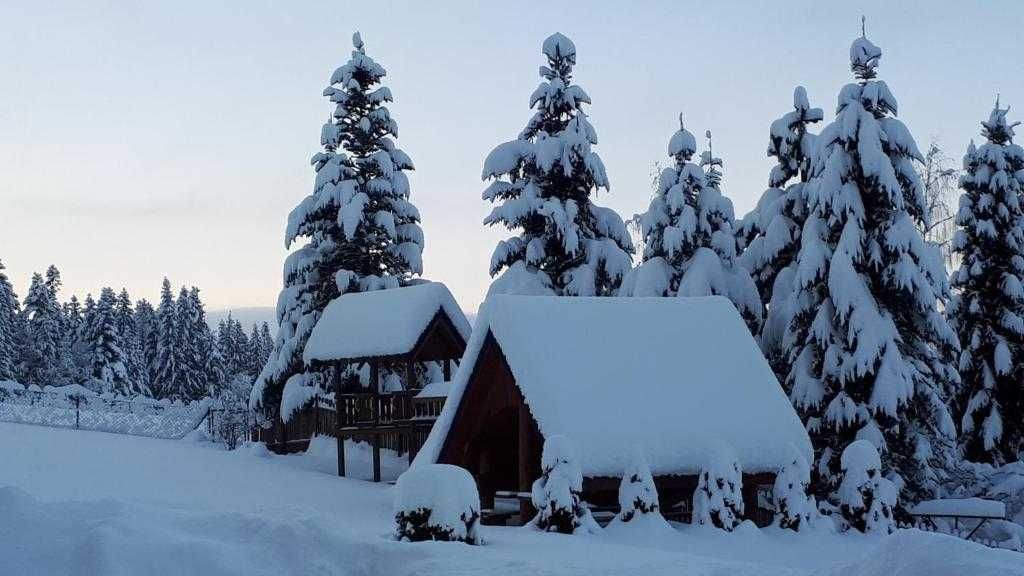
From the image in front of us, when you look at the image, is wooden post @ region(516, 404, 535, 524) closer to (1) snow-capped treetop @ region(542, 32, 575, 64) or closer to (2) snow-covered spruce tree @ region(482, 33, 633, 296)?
(2) snow-covered spruce tree @ region(482, 33, 633, 296)

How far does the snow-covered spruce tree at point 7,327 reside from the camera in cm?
6156

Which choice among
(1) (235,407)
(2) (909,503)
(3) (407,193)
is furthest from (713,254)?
(1) (235,407)

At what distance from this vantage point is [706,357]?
1986cm

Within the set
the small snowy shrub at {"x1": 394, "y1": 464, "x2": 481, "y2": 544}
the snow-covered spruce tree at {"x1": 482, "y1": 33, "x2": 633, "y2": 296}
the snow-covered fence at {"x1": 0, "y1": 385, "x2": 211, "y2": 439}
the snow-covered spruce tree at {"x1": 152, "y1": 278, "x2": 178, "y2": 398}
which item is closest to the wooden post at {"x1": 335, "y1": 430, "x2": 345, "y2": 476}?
the snow-covered spruce tree at {"x1": 482, "y1": 33, "x2": 633, "y2": 296}

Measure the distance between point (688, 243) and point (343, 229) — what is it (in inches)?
456

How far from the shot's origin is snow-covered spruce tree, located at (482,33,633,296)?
30078 millimetres

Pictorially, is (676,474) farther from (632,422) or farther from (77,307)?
(77,307)

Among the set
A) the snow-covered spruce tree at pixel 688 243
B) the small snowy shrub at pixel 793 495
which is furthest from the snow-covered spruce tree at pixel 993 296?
the small snowy shrub at pixel 793 495

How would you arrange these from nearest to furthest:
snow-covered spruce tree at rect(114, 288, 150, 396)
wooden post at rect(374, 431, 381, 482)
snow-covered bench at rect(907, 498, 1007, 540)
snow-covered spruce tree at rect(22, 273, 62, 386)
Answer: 1. snow-covered bench at rect(907, 498, 1007, 540)
2. wooden post at rect(374, 431, 381, 482)
3. snow-covered spruce tree at rect(22, 273, 62, 386)
4. snow-covered spruce tree at rect(114, 288, 150, 396)

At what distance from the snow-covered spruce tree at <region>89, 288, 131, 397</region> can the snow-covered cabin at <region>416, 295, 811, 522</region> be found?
189 feet

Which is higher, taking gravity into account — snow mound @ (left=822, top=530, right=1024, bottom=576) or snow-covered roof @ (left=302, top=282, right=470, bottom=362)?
snow-covered roof @ (left=302, top=282, right=470, bottom=362)

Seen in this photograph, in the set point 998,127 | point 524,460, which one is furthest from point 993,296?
point 524,460

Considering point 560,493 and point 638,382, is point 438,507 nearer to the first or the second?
point 560,493

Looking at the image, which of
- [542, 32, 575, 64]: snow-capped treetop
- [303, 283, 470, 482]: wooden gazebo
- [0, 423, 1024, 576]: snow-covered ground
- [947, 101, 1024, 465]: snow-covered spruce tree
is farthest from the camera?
[542, 32, 575, 64]: snow-capped treetop
